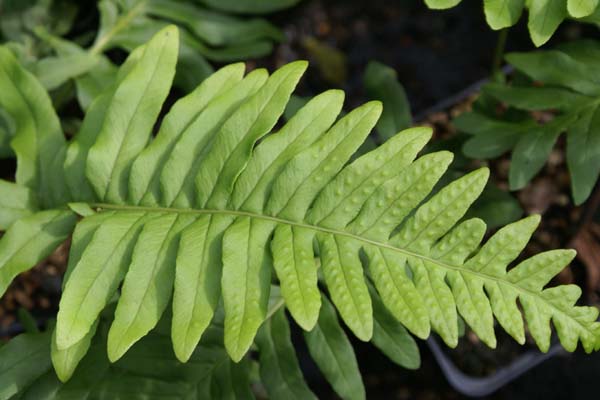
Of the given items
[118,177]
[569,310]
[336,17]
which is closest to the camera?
[569,310]

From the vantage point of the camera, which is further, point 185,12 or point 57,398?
point 185,12

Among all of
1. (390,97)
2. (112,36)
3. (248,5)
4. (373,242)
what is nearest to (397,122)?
(390,97)

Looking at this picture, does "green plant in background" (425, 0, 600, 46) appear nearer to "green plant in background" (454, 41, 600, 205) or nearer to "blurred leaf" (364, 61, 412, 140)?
"green plant in background" (454, 41, 600, 205)

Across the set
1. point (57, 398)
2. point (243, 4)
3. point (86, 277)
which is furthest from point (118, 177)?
point (243, 4)

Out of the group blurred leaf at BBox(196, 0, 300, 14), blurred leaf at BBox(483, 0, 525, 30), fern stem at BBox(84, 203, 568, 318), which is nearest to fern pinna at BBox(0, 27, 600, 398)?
fern stem at BBox(84, 203, 568, 318)

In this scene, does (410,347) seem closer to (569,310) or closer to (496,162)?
(569,310)

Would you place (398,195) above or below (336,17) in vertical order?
above

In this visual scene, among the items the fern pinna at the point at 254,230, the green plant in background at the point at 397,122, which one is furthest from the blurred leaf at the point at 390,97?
the fern pinna at the point at 254,230
